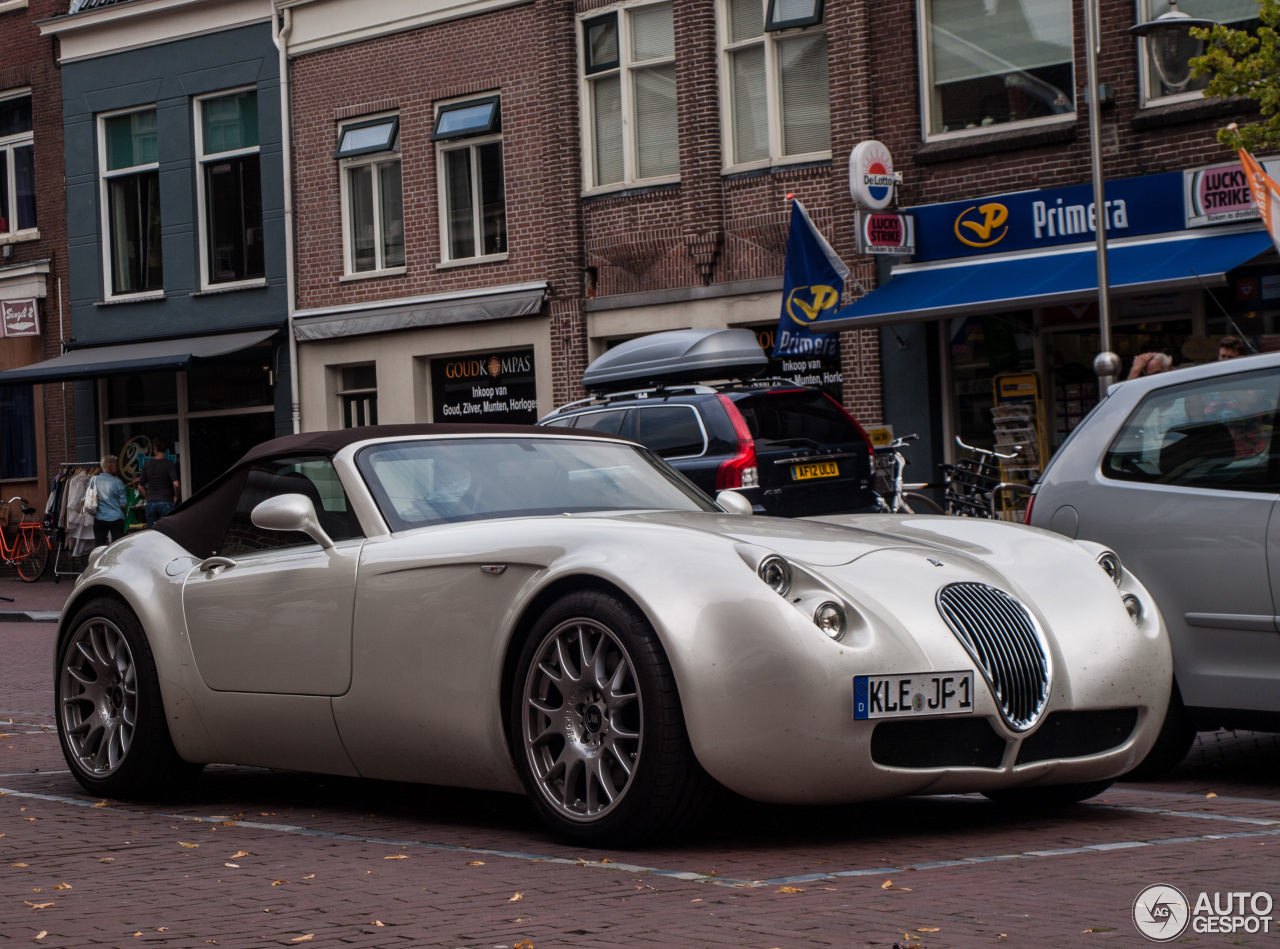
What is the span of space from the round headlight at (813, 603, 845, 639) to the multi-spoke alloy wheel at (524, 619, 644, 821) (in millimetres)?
560

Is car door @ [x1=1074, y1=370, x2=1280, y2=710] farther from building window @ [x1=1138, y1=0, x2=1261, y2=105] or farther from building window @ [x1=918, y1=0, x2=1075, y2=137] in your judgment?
building window @ [x1=918, y1=0, x2=1075, y2=137]

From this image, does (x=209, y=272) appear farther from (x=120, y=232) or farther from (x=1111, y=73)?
(x=1111, y=73)

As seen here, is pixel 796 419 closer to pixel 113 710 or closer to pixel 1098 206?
pixel 1098 206

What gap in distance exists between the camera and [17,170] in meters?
29.9

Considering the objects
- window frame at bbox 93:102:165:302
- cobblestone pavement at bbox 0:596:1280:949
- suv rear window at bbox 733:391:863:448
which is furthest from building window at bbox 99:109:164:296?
cobblestone pavement at bbox 0:596:1280:949

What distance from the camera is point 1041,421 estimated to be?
18609 mm

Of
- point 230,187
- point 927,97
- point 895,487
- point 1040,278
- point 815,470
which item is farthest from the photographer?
point 230,187

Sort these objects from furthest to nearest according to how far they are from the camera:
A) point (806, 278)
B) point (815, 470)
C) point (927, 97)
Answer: point (806, 278), point (927, 97), point (815, 470)

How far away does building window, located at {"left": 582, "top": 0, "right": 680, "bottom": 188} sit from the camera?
868 inches

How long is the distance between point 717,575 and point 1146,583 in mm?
2483

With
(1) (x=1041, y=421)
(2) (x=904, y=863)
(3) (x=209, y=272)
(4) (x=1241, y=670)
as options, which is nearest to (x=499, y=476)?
(2) (x=904, y=863)

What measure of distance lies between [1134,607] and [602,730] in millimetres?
1915

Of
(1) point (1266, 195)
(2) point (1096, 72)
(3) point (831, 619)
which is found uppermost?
(2) point (1096, 72)

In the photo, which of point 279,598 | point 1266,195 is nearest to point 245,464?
point 279,598
